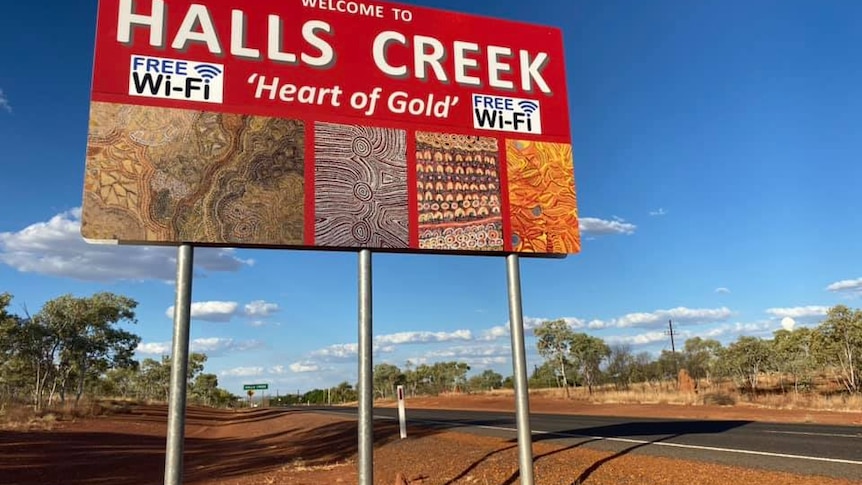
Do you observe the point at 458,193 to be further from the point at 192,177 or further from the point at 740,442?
the point at 740,442

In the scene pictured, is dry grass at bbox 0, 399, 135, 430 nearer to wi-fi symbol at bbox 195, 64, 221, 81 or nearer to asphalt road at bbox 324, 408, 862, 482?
asphalt road at bbox 324, 408, 862, 482

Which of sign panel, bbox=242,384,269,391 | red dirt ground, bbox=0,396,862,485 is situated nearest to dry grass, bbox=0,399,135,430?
red dirt ground, bbox=0,396,862,485

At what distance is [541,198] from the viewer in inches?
305

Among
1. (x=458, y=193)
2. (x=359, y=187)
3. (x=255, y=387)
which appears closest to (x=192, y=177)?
(x=359, y=187)

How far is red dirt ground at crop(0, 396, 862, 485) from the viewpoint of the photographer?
930 centimetres

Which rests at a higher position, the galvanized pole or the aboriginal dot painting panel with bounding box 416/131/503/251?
the aboriginal dot painting panel with bounding box 416/131/503/251

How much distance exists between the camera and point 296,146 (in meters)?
6.62

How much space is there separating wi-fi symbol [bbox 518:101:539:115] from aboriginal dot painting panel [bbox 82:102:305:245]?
10.5 ft

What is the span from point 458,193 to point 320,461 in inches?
366

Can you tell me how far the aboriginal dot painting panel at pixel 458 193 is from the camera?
23.3 feet

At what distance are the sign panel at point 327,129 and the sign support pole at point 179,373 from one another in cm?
47

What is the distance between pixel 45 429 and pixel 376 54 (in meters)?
25.4

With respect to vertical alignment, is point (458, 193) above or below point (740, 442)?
above

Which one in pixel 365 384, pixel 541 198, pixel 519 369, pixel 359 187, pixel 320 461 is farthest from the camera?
pixel 320 461
